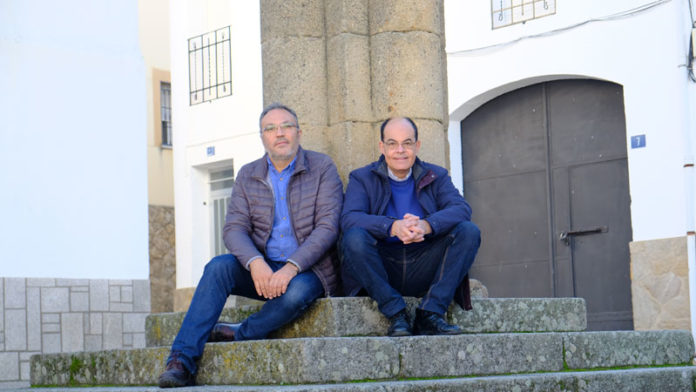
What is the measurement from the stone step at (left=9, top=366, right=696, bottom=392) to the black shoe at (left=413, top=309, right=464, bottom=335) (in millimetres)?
296

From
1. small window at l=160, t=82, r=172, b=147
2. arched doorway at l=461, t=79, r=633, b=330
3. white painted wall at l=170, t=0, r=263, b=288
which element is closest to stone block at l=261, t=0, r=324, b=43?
arched doorway at l=461, t=79, r=633, b=330

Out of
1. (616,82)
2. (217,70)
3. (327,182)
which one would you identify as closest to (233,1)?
(217,70)

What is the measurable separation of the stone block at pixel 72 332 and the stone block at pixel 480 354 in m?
4.64

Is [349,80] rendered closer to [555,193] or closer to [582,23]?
[582,23]

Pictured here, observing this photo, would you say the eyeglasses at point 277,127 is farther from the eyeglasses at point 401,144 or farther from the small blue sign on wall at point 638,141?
the small blue sign on wall at point 638,141

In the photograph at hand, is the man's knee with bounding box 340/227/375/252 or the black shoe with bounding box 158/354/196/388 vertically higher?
the man's knee with bounding box 340/227/375/252

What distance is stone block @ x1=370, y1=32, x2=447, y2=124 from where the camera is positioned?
6.62 meters

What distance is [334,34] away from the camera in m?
6.76

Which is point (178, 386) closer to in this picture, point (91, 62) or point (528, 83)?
point (91, 62)

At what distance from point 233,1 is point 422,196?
32.5ft

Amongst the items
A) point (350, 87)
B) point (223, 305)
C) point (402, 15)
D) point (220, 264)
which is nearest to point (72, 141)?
point (350, 87)

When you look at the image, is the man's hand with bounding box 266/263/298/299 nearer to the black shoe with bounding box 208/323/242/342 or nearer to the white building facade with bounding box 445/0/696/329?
the black shoe with bounding box 208/323/242/342

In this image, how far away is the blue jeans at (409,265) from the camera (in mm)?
Answer: 5582

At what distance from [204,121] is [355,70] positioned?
9306 mm
